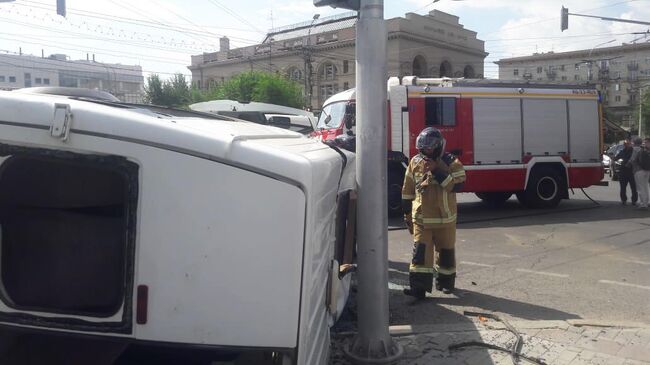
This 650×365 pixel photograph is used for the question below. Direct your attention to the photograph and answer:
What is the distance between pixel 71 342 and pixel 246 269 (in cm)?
94

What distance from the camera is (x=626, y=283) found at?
636cm

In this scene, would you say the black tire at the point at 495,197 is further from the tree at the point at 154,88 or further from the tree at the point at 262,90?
the tree at the point at 154,88

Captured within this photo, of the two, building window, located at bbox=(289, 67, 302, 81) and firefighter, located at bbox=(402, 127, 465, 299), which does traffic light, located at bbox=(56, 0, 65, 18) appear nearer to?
firefighter, located at bbox=(402, 127, 465, 299)

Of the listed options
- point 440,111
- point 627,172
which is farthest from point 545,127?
point 440,111

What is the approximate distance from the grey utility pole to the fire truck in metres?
7.23

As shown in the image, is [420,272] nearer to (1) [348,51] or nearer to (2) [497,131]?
(2) [497,131]

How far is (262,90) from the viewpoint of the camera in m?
49.7

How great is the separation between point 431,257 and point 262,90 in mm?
45504

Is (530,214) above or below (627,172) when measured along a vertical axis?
below

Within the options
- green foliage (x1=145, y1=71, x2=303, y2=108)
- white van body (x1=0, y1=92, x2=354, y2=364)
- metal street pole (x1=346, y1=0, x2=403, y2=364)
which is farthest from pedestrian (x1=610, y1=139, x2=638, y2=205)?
green foliage (x1=145, y1=71, x2=303, y2=108)

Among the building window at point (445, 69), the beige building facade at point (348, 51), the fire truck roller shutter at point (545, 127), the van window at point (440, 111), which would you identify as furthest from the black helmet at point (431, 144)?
the building window at point (445, 69)

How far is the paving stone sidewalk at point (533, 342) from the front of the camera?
412cm

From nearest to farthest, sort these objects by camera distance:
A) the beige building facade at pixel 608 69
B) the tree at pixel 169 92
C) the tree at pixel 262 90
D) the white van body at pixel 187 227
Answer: the white van body at pixel 187 227, the tree at pixel 262 90, the tree at pixel 169 92, the beige building facade at pixel 608 69

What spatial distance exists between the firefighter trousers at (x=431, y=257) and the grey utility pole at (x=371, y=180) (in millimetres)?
1618
